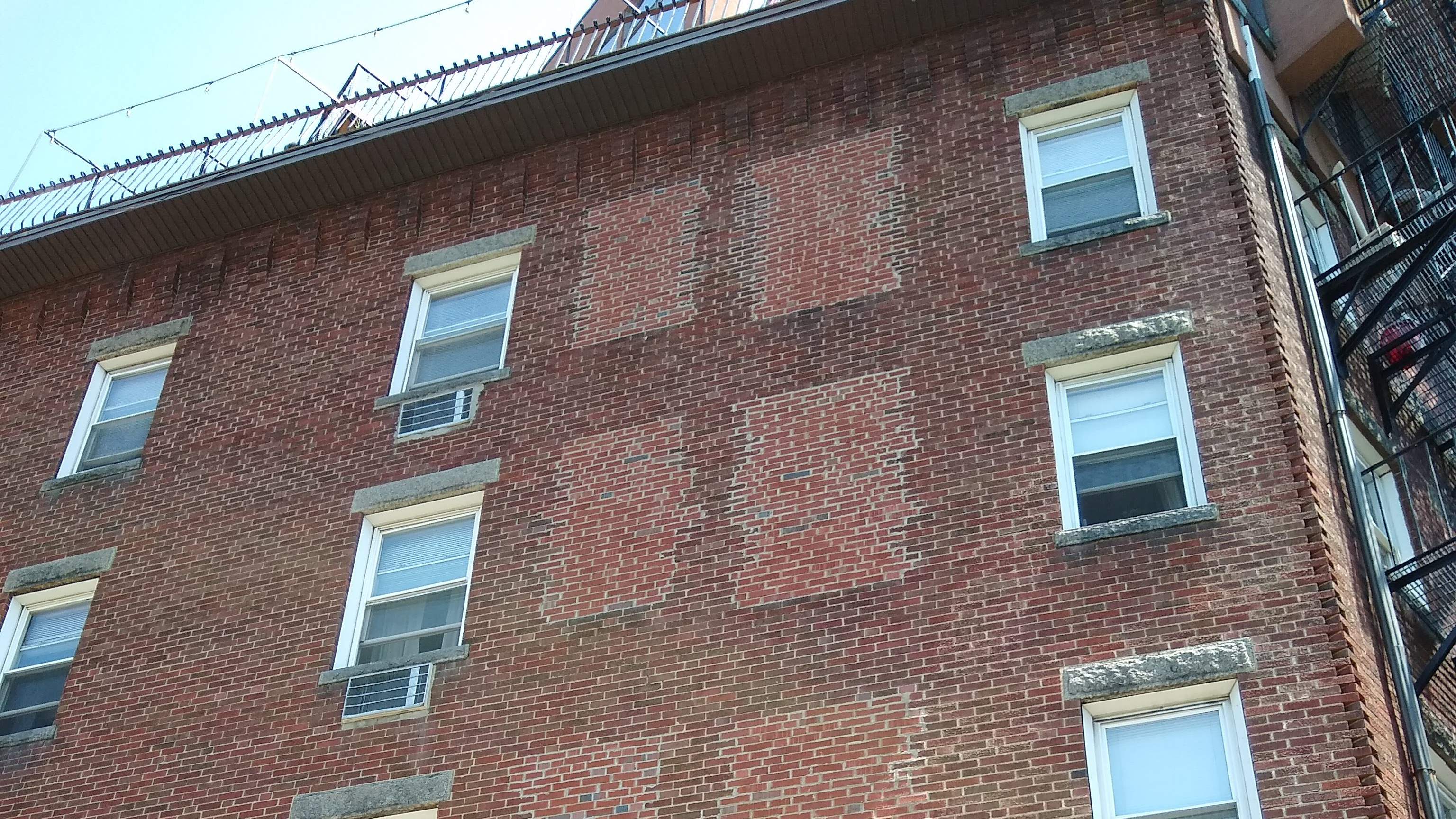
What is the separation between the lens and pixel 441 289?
19906 millimetres

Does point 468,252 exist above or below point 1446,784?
above

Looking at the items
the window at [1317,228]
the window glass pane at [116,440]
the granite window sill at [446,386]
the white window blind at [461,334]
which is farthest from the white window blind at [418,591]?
the window at [1317,228]

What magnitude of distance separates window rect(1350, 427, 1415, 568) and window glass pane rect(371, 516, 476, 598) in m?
8.94

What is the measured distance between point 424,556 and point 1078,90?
8478 millimetres

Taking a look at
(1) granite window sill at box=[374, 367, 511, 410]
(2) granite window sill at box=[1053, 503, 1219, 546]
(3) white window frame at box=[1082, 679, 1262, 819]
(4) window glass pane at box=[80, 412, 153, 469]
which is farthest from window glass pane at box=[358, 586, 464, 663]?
(3) white window frame at box=[1082, 679, 1262, 819]

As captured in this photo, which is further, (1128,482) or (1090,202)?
(1090,202)

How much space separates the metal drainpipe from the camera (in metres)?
13.4

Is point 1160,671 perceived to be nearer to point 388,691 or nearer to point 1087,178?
point 1087,178

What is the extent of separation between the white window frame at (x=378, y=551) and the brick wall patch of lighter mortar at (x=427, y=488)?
0.23 ft

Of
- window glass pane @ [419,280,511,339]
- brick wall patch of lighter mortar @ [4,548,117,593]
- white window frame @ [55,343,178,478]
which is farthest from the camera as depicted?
white window frame @ [55,343,178,478]

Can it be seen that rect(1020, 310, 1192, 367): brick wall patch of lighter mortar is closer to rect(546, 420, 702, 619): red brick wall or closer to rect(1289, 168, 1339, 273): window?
rect(546, 420, 702, 619): red brick wall

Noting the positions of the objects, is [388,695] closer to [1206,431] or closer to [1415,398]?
[1206,431]

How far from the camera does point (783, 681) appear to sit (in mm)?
14641

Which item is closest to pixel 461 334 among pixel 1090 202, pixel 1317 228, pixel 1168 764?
pixel 1090 202
